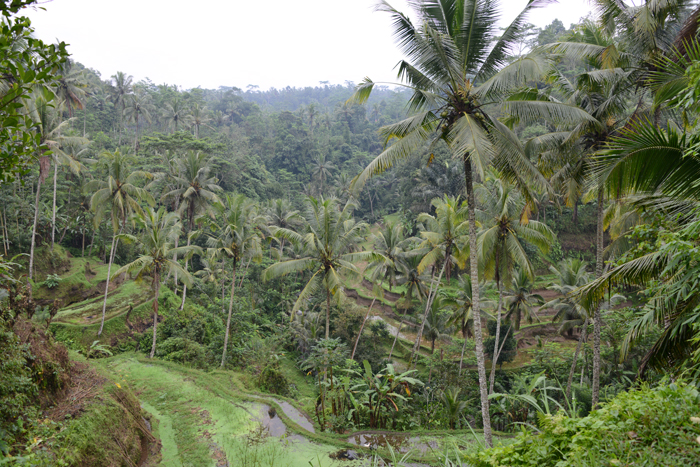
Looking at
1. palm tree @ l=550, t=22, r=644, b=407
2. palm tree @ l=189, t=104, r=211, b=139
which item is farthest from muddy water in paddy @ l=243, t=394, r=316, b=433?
palm tree @ l=189, t=104, r=211, b=139

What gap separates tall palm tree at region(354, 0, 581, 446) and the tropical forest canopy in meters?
0.04

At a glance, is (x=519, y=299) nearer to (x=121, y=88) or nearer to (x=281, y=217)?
(x=281, y=217)

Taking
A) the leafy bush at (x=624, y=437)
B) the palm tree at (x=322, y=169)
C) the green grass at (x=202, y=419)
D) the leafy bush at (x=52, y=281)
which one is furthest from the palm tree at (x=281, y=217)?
the leafy bush at (x=624, y=437)

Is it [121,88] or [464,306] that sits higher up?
[121,88]

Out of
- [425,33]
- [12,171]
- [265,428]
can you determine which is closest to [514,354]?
[265,428]

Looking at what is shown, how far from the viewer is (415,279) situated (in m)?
20.9

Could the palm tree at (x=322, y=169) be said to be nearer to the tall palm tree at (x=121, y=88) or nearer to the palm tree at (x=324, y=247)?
the tall palm tree at (x=121, y=88)

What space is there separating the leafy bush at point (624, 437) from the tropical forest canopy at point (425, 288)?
0.08ft

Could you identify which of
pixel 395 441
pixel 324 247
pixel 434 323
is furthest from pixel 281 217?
pixel 395 441

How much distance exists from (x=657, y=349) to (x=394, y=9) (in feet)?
22.1

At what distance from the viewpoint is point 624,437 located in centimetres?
281

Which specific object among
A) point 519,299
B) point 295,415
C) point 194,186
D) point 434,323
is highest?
point 194,186

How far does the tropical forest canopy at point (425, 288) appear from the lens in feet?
12.9

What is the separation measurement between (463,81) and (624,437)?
5982 mm
